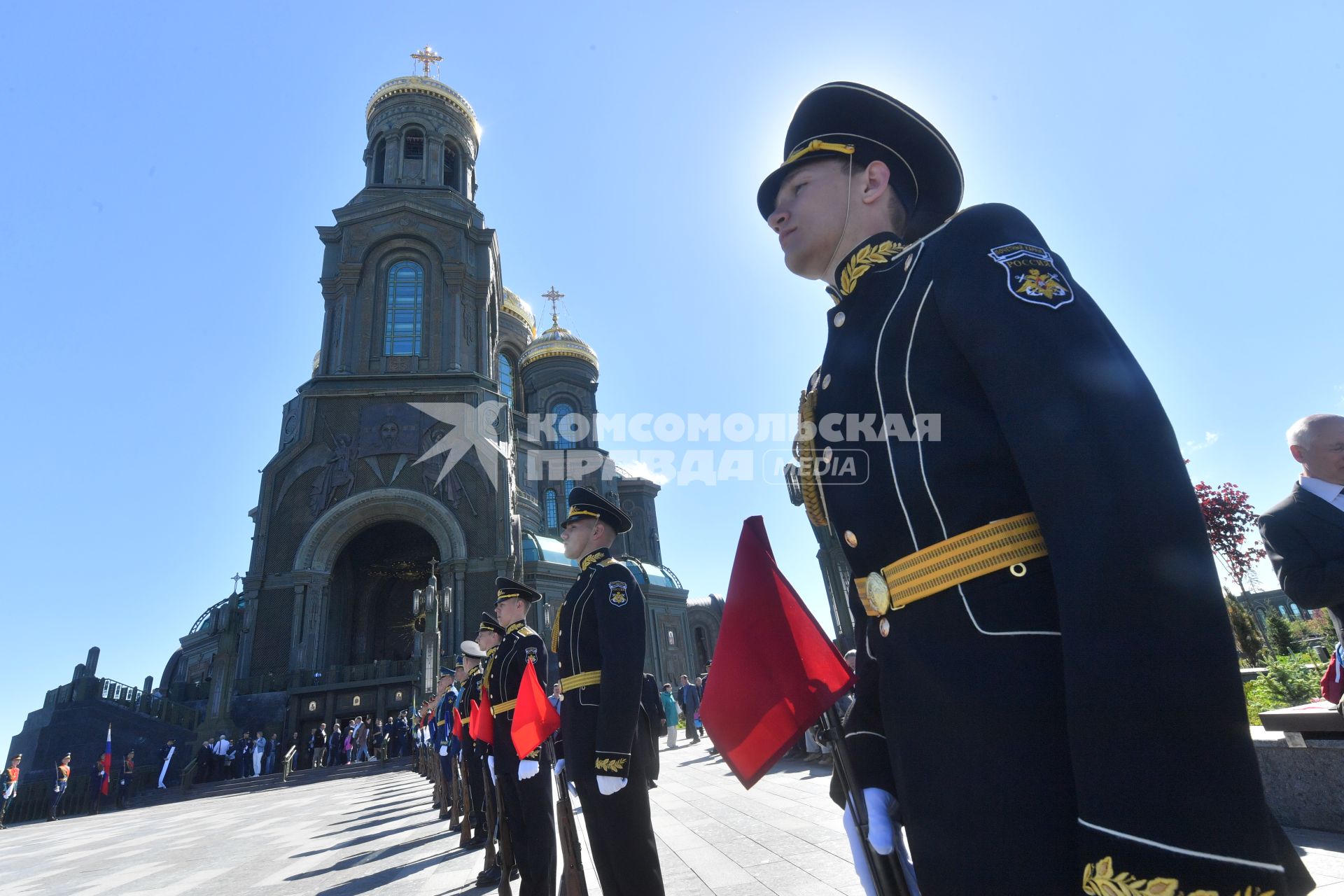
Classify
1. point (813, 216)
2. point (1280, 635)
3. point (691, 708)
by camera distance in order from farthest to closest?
1. point (691, 708)
2. point (1280, 635)
3. point (813, 216)

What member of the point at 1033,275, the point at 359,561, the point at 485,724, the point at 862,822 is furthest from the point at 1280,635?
the point at 359,561

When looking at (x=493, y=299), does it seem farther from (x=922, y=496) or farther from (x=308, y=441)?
(x=922, y=496)

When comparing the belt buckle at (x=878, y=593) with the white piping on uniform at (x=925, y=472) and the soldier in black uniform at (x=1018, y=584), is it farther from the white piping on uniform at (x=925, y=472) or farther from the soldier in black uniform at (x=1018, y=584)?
the white piping on uniform at (x=925, y=472)

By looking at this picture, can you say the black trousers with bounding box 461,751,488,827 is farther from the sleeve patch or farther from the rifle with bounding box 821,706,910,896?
the sleeve patch

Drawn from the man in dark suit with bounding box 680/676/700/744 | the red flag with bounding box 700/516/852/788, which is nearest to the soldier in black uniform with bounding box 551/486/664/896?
the red flag with bounding box 700/516/852/788

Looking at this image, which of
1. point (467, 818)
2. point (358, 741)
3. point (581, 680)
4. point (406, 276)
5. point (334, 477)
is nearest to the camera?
point (581, 680)

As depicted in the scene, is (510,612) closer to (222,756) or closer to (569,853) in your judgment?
(569,853)

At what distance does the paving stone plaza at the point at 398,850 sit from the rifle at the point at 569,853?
4.40 ft

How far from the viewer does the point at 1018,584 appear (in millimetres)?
1156

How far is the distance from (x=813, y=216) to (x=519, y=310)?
47.9m

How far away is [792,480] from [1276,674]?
5018 mm

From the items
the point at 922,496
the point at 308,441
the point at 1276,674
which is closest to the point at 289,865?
the point at 922,496

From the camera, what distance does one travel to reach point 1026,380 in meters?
1.10

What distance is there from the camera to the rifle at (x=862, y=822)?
139 cm
